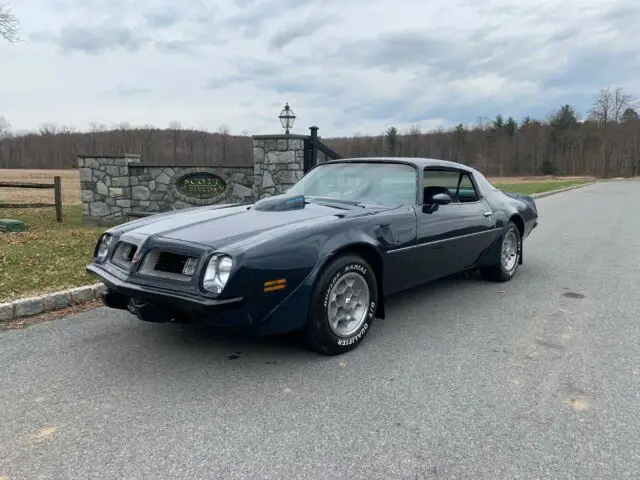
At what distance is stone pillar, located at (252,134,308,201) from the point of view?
33.4 feet

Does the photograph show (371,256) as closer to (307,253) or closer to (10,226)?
(307,253)

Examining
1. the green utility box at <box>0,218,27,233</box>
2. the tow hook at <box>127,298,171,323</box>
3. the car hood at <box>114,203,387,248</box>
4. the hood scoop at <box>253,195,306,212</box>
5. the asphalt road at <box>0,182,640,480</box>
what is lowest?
the asphalt road at <box>0,182,640,480</box>

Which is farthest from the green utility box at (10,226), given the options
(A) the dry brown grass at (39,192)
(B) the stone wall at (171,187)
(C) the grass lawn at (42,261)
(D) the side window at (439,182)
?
(D) the side window at (439,182)

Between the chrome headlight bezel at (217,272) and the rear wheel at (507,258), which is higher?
the chrome headlight bezel at (217,272)

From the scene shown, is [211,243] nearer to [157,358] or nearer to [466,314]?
[157,358]

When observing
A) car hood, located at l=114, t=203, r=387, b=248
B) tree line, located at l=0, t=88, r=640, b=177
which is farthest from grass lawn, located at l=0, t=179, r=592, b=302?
tree line, located at l=0, t=88, r=640, b=177

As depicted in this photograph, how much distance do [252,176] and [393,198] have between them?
22.5ft

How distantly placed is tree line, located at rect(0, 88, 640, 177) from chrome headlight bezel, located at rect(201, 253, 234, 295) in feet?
179

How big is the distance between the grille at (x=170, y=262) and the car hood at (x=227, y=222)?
0.12 m

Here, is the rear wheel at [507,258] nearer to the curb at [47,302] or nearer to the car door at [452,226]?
the car door at [452,226]

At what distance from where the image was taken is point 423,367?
3424 millimetres

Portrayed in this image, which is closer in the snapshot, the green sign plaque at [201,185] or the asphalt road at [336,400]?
the asphalt road at [336,400]

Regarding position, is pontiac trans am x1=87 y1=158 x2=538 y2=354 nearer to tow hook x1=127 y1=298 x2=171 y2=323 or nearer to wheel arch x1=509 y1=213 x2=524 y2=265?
tow hook x1=127 y1=298 x2=171 y2=323

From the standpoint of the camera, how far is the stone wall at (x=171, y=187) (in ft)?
35.7
